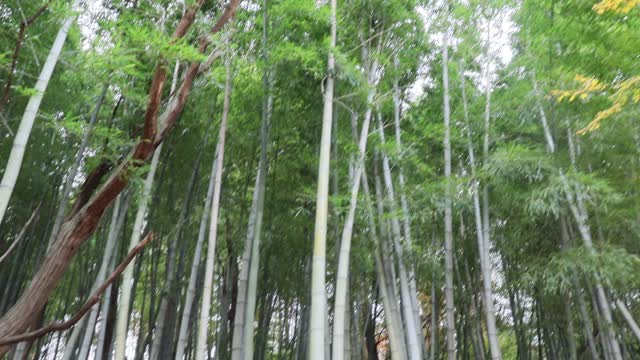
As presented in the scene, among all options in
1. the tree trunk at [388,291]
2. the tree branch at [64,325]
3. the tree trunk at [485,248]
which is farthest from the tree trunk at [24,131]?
the tree trunk at [485,248]

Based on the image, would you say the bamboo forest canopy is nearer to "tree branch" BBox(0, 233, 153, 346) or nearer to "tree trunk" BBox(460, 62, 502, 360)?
"tree trunk" BBox(460, 62, 502, 360)

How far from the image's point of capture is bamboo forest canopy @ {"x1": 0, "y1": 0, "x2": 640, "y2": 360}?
3182mm

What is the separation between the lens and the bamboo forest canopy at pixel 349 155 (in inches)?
125

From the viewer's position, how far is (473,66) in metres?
5.62

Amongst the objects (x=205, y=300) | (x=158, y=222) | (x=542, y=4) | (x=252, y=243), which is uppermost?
(x=542, y=4)

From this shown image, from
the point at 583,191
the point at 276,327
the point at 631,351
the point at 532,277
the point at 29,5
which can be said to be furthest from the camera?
the point at 276,327

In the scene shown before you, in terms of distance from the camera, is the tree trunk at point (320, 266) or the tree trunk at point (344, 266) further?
the tree trunk at point (344, 266)

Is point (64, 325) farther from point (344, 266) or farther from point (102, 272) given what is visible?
point (102, 272)

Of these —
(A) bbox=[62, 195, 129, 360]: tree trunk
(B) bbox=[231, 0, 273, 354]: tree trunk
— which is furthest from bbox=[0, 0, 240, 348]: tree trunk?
(A) bbox=[62, 195, 129, 360]: tree trunk

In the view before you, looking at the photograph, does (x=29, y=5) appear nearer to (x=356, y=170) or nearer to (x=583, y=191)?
(x=356, y=170)

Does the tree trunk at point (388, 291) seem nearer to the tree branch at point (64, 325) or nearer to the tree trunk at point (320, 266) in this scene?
the tree trunk at point (320, 266)

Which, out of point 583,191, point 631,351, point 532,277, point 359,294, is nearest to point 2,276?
point 359,294

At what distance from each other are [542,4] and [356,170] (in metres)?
2.42

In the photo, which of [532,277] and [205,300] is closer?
[205,300]
